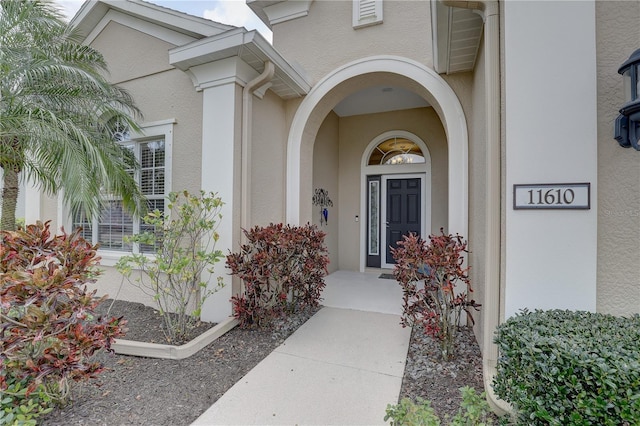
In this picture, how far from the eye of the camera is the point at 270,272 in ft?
12.5

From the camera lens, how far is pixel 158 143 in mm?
4887

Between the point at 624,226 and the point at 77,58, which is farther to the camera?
the point at 77,58

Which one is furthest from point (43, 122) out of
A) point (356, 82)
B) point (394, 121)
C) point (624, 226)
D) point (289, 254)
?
point (394, 121)

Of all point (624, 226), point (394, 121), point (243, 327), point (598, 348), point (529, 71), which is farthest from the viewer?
point (394, 121)

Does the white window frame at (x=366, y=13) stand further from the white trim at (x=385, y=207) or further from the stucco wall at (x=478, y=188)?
the white trim at (x=385, y=207)

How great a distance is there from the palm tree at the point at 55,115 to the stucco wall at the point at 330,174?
3401 millimetres

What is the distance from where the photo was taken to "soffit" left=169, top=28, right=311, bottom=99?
3.65 meters

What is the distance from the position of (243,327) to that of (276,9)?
217 inches

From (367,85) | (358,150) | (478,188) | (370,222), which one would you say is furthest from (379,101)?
(478,188)

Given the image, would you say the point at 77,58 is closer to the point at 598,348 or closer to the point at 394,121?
the point at 394,121

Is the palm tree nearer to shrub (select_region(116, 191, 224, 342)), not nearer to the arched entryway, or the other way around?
shrub (select_region(116, 191, 224, 342))

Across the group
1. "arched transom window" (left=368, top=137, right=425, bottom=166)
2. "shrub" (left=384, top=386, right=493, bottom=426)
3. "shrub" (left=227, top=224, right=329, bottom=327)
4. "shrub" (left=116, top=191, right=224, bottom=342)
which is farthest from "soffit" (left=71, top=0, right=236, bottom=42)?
"shrub" (left=384, top=386, right=493, bottom=426)

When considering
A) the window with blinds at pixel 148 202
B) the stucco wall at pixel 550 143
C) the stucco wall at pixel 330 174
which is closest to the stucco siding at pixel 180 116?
the window with blinds at pixel 148 202

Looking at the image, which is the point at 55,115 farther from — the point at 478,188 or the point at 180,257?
the point at 478,188
